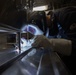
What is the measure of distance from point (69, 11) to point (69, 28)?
0.64ft

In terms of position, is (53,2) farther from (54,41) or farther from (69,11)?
(54,41)

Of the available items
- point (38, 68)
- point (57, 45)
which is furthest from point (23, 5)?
point (38, 68)

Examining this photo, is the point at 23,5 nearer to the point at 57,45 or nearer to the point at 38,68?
the point at 57,45

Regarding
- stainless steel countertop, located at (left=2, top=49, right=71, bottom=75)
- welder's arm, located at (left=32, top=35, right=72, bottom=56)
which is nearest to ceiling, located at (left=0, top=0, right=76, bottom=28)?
welder's arm, located at (left=32, top=35, right=72, bottom=56)

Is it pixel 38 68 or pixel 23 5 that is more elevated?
pixel 23 5

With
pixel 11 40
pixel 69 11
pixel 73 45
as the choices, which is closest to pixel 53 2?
pixel 11 40

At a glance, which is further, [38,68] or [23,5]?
[23,5]

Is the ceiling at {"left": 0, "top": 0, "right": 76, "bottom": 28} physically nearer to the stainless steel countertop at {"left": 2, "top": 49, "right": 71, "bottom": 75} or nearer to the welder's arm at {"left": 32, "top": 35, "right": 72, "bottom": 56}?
the welder's arm at {"left": 32, "top": 35, "right": 72, "bottom": 56}

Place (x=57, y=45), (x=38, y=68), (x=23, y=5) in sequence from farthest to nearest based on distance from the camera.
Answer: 1. (x=23, y=5)
2. (x=57, y=45)
3. (x=38, y=68)

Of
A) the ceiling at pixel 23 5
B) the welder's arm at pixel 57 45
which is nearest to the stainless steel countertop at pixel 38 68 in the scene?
the ceiling at pixel 23 5

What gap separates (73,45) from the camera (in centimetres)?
159

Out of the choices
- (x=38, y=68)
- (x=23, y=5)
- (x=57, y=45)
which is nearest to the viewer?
(x=38, y=68)

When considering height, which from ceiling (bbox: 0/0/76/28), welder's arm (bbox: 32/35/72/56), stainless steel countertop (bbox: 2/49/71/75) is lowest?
stainless steel countertop (bbox: 2/49/71/75)

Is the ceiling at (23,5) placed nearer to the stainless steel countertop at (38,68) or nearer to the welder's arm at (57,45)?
the welder's arm at (57,45)
